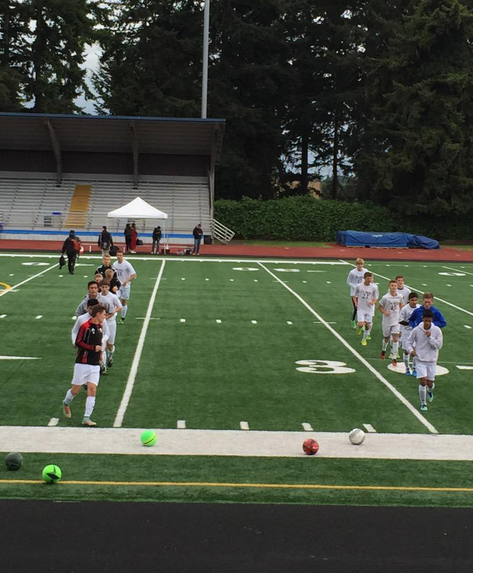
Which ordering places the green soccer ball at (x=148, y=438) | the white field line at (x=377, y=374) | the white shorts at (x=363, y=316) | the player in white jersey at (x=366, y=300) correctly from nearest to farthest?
the green soccer ball at (x=148, y=438), the white field line at (x=377, y=374), the player in white jersey at (x=366, y=300), the white shorts at (x=363, y=316)

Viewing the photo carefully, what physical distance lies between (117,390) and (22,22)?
6564cm

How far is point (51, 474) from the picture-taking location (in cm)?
1030

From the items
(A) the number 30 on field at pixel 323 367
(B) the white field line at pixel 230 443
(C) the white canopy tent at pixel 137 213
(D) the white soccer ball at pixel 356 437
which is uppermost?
(C) the white canopy tent at pixel 137 213

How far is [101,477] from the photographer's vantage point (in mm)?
10750

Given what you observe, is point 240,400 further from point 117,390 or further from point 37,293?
point 37,293

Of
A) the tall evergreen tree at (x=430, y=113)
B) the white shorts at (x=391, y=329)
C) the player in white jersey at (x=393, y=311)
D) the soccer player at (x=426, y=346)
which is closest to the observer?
the soccer player at (x=426, y=346)

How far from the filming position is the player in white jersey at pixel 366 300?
20.3 m

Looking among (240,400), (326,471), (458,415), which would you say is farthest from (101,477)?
(458,415)

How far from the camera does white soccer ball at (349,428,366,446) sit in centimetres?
1246

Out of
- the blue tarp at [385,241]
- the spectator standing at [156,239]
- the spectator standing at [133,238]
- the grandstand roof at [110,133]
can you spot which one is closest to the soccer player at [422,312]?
the spectator standing at [156,239]

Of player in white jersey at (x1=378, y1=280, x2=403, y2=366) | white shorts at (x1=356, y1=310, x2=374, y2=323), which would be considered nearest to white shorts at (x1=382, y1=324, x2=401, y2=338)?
player in white jersey at (x1=378, y1=280, x2=403, y2=366)

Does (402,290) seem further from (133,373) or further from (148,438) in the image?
(148,438)

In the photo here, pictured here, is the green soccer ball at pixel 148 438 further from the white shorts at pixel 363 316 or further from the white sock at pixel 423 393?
the white shorts at pixel 363 316

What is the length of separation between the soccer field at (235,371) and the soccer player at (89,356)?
51 cm
